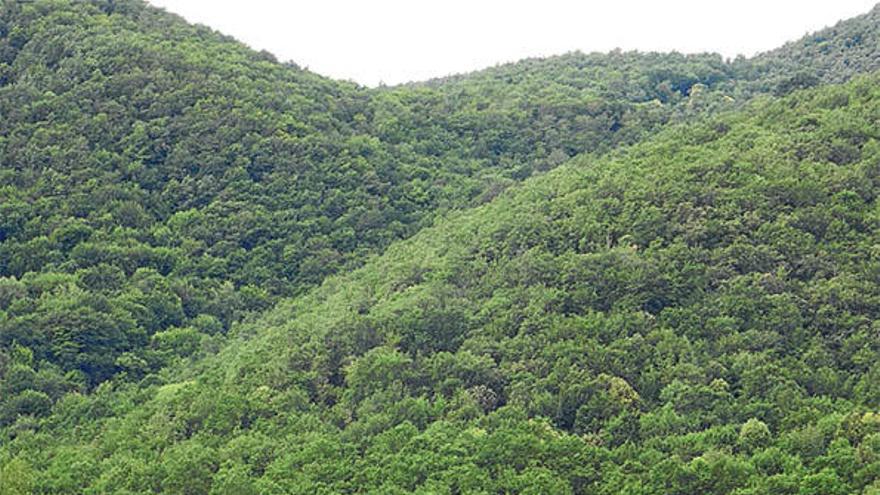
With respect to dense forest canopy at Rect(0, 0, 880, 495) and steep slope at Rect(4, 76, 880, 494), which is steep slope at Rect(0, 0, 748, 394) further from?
steep slope at Rect(4, 76, 880, 494)

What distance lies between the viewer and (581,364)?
140 feet

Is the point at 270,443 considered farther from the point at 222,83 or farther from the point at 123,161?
the point at 222,83

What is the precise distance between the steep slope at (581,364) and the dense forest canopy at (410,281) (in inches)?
3.7

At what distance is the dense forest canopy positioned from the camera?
39.8m

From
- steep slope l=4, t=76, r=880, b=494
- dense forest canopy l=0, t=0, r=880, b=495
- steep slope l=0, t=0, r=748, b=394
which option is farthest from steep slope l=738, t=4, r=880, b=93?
steep slope l=4, t=76, r=880, b=494

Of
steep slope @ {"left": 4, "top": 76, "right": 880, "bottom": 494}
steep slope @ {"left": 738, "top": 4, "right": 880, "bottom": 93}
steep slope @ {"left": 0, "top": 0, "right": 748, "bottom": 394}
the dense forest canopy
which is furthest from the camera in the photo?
steep slope @ {"left": 738, "top": 4, "right": 880, "bottom": 93}

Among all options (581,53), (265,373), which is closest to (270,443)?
(265,373)

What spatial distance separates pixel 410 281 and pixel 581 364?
28.3 ft

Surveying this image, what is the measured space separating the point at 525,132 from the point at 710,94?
36.9 feet

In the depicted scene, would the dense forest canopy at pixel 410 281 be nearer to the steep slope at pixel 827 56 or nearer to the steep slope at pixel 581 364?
the steep slope at pixel 581 364

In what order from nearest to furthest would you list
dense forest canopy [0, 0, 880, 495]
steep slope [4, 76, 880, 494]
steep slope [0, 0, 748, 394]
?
steep slope [4, 76, 880, 494]
dense forest canopy [0, 0, 880, 495]
steep slope [0, 0, 748, 394]

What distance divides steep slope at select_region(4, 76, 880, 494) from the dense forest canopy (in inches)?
Result: 3.7

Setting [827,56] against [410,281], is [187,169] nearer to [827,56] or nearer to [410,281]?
[410,281]

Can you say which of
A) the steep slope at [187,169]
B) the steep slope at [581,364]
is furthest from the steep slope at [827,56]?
the steep slope at [581,364]
